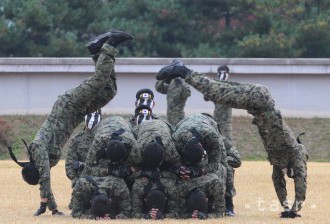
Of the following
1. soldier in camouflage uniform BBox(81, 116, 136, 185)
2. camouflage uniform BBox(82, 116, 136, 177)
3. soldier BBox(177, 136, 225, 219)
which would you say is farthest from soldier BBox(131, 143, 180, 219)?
camouflage uniform BBox(82, 116, 136, 177)

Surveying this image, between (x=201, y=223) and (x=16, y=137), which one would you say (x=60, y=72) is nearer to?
(x=16, y=137)

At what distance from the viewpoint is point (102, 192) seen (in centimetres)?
1405

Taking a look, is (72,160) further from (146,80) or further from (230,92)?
(146,80)

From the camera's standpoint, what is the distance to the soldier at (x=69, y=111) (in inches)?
571

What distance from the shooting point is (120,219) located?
13.9 m

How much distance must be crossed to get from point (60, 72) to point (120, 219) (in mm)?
24777

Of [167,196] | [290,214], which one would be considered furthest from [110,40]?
[290,214]

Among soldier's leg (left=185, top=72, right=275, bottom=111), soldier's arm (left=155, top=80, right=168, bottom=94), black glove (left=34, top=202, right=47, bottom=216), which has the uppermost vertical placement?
soldier's arm (left=155, top=80, right=168, bottom=94)

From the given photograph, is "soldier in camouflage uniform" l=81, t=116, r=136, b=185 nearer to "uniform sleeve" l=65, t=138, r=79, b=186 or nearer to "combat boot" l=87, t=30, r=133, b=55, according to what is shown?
"combat boot" l=87, t=30, r=133, b=55

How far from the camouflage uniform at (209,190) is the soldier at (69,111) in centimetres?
161

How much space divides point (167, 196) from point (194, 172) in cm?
44

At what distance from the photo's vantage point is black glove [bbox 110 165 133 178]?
46.8 ft

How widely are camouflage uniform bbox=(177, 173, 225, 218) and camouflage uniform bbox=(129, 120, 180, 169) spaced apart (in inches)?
11.9

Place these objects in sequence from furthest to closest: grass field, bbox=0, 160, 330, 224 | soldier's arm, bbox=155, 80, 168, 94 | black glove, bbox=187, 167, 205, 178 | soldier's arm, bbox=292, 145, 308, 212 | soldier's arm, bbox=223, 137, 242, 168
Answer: soldier's arm, bbox=155, 80, 168, 94, soldier's arm, bbox=223, 137, 242, 168, soldier's arm, bbox=292, 145, 308, 212, black glove, bbox=187, 167, 205, 178, grass field, bbox=0, 160, 330, 224
